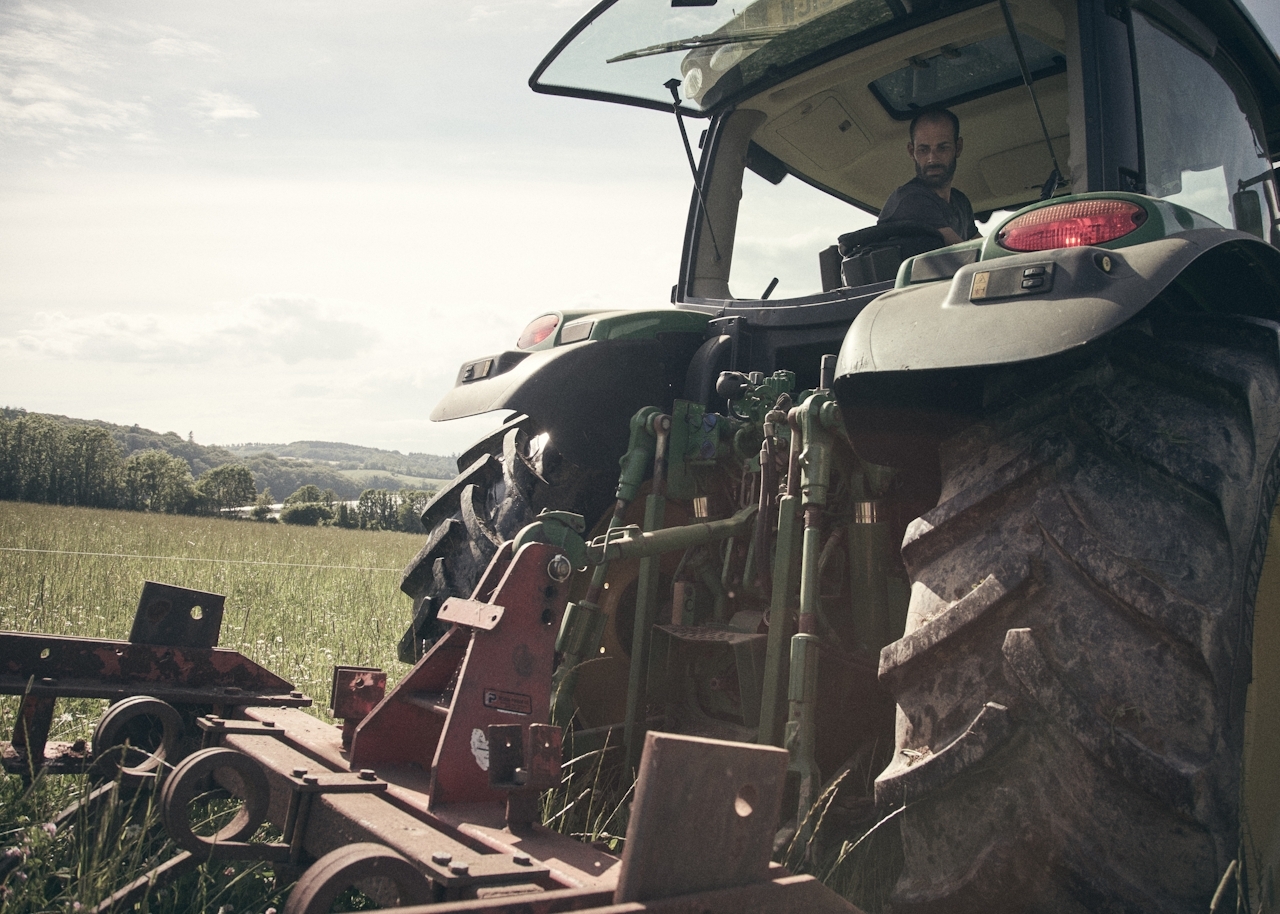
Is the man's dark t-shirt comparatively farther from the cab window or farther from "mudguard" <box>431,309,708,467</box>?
"mudguard" <box>431,309,708,467</box>

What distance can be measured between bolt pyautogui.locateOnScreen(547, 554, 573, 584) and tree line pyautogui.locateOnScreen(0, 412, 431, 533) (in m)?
33.0

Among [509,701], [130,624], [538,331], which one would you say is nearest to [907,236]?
[538,331]

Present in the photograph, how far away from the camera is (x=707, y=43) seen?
3.38 metres

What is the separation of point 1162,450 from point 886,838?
1.32 meters

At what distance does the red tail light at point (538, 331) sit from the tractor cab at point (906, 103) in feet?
2.05

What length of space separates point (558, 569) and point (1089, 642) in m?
0.97

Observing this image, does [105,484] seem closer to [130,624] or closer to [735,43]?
[130,624]

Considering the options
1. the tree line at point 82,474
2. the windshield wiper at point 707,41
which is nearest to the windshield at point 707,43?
the windshield wiper at point 707,41

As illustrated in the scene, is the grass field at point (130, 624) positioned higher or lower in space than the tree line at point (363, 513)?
higher

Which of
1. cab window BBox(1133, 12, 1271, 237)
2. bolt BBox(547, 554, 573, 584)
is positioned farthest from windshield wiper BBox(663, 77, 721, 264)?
bolt BBox(547, 554, 573, 584)

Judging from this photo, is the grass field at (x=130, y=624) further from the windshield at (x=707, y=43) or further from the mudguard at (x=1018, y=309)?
the windshield at (x=707, y=43)

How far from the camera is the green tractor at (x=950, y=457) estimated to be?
165 centimetres

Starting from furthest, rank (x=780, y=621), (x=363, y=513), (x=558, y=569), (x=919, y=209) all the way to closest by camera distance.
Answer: (x=363, y=513) → (x=919, y=209) → (x=780, y=621) → (x=558, y=569)

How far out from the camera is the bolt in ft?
6.48
